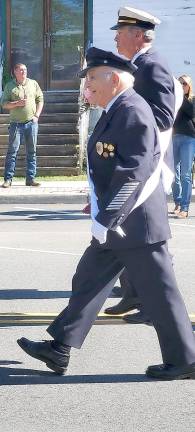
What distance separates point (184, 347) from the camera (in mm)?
6133

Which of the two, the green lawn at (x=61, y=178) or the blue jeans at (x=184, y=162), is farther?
the green lawn at (x=61, y=178)

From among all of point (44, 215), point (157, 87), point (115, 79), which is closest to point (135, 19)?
point (157, 87)

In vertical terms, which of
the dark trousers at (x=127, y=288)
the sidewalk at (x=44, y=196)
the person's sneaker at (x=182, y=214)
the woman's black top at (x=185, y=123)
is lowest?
the sidewalk at (x=44, y=196)

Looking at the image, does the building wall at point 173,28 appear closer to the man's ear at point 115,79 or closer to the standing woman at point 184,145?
the standing woman at point 184,145

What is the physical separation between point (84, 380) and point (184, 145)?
25.9 ft

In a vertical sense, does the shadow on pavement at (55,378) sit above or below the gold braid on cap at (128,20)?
below

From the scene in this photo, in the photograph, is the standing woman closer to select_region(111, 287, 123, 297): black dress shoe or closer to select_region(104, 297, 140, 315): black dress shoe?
select_region(111, 287, 123, 297): black dress shoe

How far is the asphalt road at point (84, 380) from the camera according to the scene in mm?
5586

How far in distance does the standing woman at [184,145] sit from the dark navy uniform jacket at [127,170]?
25.4 ft

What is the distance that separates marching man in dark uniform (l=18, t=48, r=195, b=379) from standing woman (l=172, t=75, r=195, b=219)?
771cm

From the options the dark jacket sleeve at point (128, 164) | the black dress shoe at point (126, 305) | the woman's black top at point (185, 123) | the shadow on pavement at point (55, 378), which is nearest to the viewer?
the dark jacket sleeve at point (128, 164)

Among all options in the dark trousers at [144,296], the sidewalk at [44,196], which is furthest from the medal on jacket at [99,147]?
the sidewalk at [44,196]

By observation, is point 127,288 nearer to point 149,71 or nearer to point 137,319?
point 137,319

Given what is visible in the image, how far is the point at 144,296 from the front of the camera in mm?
6176
